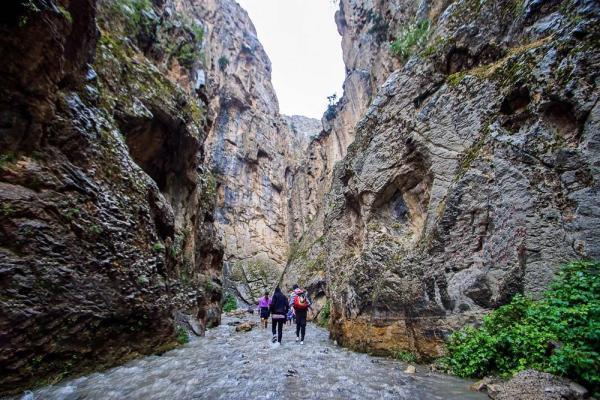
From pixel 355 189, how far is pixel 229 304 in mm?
25312

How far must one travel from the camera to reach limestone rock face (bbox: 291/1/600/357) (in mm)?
5328

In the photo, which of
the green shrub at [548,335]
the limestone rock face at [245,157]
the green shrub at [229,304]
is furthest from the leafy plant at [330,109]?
the green shrub at [548,335]

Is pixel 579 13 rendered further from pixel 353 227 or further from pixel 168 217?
pixel 168 217

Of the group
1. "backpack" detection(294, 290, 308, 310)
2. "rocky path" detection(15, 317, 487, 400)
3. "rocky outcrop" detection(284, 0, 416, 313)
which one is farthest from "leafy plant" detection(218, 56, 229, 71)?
"rocky path" detection(15, 317, 487, 400)

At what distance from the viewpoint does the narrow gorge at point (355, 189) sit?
510cm

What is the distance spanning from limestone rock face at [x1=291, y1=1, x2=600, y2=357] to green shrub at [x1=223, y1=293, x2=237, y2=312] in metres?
22.6

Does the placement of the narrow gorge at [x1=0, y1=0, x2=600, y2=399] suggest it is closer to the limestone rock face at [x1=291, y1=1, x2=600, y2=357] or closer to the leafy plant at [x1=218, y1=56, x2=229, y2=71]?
the limestone rock face at [x1=291, y1=1, x2=600, y2=357]

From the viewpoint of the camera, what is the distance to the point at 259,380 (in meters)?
5.48

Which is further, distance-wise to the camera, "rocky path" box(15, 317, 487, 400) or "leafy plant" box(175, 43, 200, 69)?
"leafy plant" box(175, 43, 200, 69)

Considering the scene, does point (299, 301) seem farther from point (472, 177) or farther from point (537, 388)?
point (537, 388)

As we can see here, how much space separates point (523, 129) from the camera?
623 centimetres

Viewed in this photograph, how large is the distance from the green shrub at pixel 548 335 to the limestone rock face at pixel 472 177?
36 cm

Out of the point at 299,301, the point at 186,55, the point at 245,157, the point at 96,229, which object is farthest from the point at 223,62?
the point at 96,229

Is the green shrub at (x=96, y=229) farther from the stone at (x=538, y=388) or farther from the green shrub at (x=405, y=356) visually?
the stone at (x=538, y=388)
